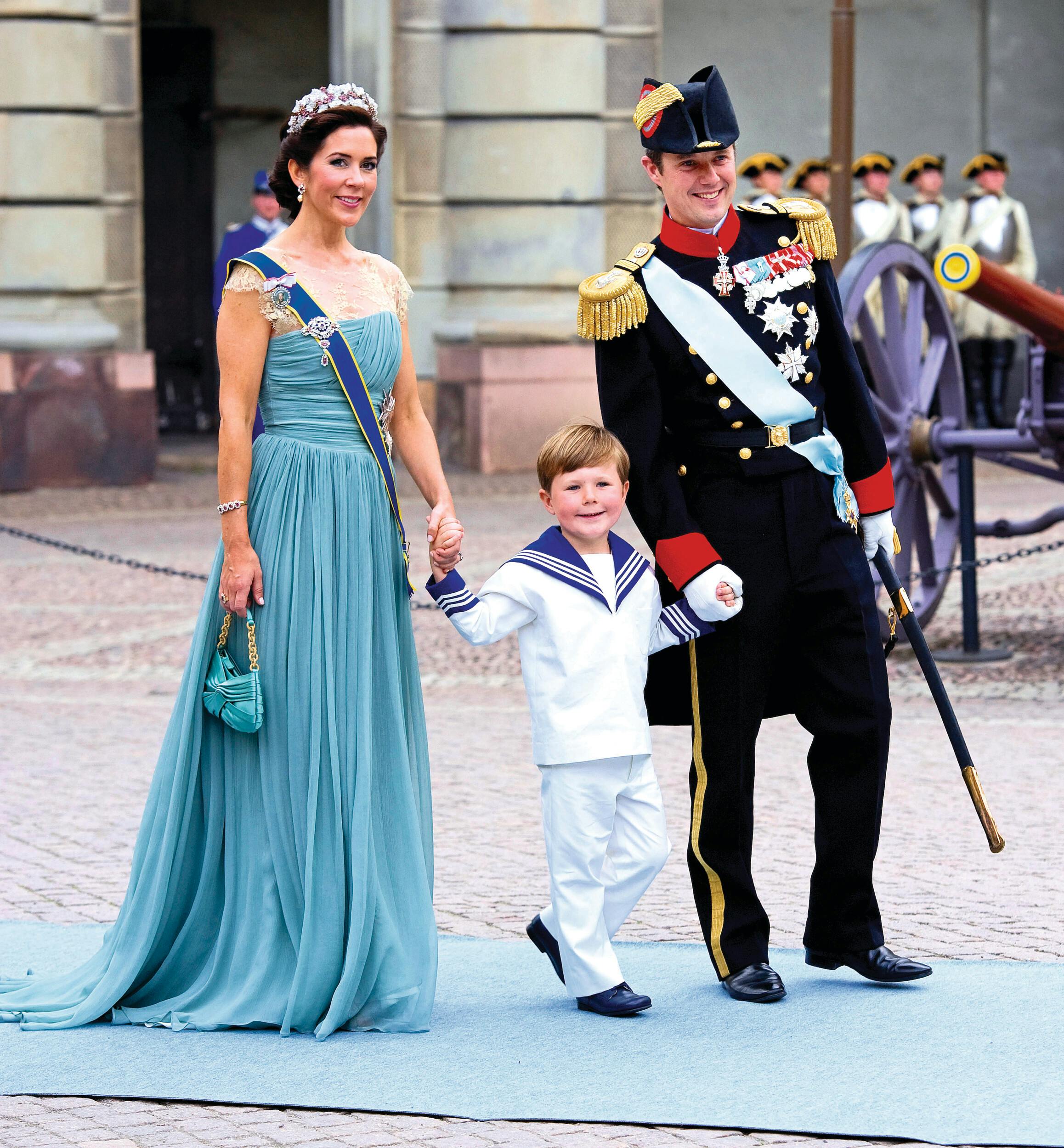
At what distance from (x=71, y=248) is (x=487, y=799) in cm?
857

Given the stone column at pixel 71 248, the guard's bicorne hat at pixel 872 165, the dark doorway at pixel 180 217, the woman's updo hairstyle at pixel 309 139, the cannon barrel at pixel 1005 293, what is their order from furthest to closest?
1. the dark doorway at pixel 180 217
2. the guard's bicorne hat at pixel 872 165
3. the stone column at pixel 71 248
4. the cannon barrel at pixel 1005 293
5. the woman's updo hairstyle at pixel 309 139

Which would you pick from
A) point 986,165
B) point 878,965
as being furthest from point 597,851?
point 986,165

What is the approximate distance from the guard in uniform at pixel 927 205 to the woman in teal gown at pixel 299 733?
37.3 feet

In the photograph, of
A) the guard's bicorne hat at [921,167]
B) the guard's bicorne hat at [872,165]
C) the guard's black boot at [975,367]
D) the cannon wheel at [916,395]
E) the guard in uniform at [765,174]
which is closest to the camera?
the cannon wheel at [916,395]

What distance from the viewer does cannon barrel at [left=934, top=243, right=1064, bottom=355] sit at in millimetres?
7348

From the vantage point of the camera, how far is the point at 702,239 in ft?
13.4

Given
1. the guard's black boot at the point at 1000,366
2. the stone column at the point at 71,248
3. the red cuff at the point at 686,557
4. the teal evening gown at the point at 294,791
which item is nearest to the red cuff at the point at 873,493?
the red cuff at the point at 686,557

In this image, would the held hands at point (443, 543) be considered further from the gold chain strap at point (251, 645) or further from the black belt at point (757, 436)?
the black belt at point (757, 436)

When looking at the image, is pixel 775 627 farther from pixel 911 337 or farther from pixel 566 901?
pixel 911 337

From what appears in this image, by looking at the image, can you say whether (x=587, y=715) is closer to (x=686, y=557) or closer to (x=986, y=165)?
(x=686, y=557)

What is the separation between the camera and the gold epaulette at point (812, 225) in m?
4.18

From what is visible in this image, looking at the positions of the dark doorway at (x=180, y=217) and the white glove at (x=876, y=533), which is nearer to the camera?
the white glove at (x=876, y=533)

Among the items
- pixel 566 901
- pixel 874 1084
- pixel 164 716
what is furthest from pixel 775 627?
pixel 164 716

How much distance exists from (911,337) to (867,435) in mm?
4005
